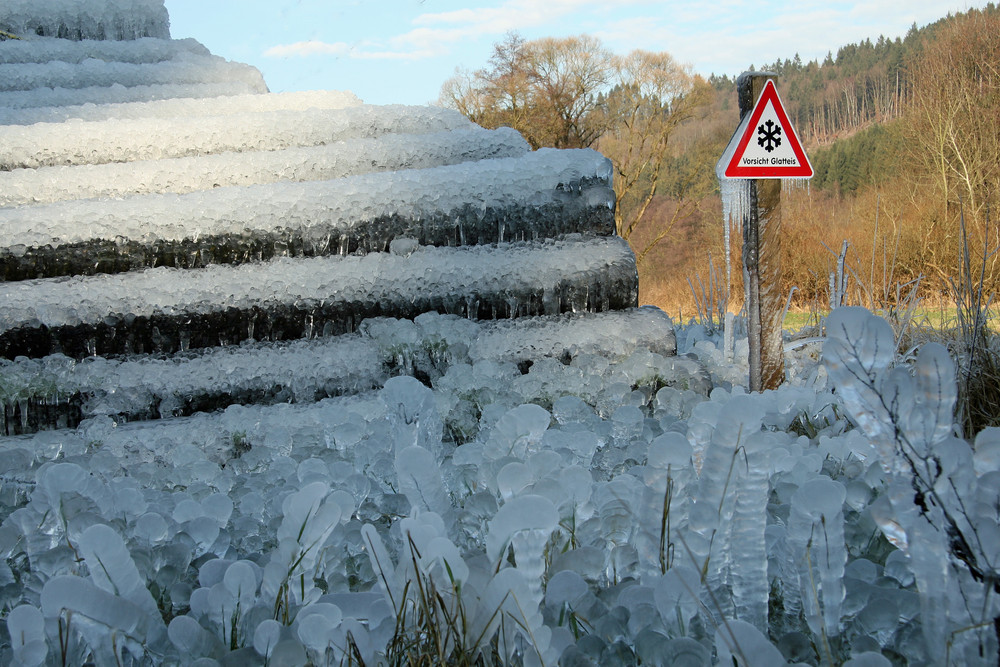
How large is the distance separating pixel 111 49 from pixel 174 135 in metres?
1.83

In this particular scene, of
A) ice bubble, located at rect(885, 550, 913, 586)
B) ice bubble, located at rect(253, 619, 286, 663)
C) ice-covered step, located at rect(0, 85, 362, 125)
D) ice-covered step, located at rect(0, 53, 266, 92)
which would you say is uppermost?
ice-covered step, located at rect(0, 53, 266, 92)

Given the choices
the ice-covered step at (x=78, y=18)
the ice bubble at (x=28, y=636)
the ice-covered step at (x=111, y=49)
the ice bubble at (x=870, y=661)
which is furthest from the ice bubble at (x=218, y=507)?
the ice-covered step at (x=78, y=18)

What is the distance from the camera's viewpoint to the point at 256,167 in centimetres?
216

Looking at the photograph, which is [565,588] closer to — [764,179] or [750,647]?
[750,647]

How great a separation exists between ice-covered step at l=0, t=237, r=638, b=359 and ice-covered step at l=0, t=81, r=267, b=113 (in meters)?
1.08

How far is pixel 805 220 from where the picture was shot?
1456cm

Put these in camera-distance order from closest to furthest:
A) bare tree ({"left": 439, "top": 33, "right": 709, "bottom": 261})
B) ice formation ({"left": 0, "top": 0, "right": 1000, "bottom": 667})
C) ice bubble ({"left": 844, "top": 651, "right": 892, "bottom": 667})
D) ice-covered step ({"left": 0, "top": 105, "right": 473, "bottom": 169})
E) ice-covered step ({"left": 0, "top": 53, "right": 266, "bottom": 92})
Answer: ice bubble ({"left": 844, "top": 651, "right": 892, "bottom": 667}) < ice formation ({"left": 0, "top": 0, "right": 1000, "bottom": 667}) < ice-covered step ({"left": 0, "top": 105, "right": 473, "bottom": 169}) < ice-covered step ({"left": 0, "top": 53, "right": 266, "bottom": 92}) < bare tree ({"left": 439, "top": 33, "right": 709, "bottom": 261})

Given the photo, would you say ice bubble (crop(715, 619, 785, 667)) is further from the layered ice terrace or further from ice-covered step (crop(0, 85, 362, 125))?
ice-covered step (crop(0, 85, 362, 125))

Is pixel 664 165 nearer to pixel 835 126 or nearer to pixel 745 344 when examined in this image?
pixel 745 344

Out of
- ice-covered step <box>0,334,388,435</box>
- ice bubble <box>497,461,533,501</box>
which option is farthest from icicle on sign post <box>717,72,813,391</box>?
ice bubble <box>497,461,533,501</box>

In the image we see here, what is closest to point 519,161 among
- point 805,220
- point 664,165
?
point 805,220

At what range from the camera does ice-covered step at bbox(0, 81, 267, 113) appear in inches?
99.7

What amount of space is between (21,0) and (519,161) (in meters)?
3.35

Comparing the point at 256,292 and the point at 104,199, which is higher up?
the point at 104,199
